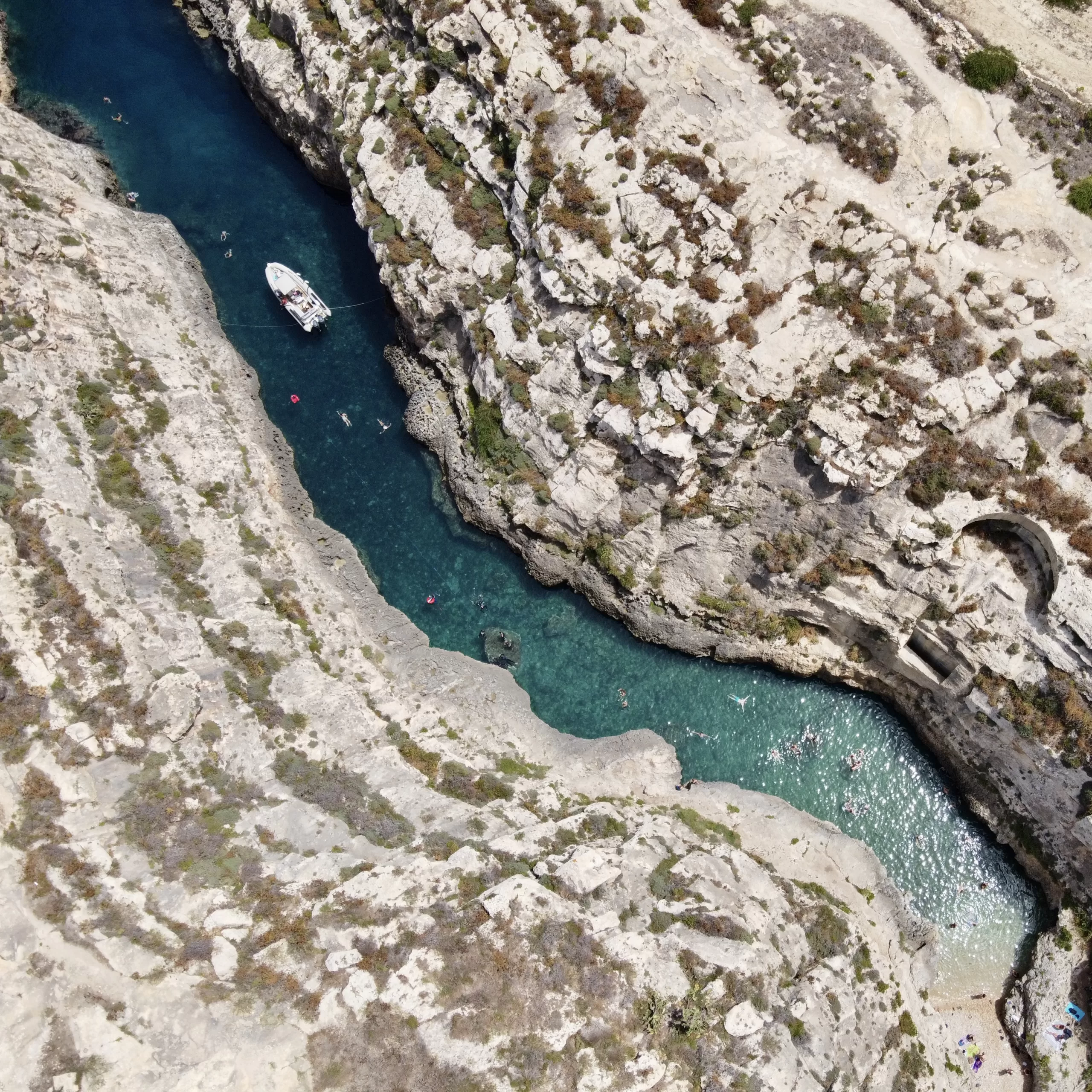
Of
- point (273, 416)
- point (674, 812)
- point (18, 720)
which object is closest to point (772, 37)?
point (273, 416)

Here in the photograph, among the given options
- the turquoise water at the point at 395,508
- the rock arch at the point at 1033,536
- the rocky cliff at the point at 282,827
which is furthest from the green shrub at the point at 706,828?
the rock arch at the point at 1033,536

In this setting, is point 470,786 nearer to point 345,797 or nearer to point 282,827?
point 345,797

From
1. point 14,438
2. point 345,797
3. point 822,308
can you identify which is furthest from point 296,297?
point 822,308

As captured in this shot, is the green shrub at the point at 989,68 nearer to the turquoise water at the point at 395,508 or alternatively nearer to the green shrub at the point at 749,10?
the green shrub at the point at 749,10

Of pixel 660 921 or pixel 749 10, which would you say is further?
pixel 749 10

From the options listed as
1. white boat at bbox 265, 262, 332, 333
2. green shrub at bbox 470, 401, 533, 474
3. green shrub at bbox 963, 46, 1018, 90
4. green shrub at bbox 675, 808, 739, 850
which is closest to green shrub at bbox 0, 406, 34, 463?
white boat at bbox 265, 262, 332, 333
